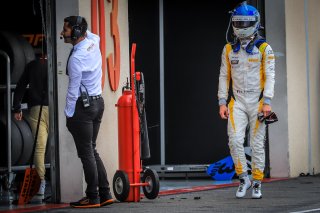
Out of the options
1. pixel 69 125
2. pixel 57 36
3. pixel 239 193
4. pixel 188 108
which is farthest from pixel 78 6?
pixel 188 108

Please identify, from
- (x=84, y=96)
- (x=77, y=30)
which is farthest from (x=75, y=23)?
(x=84, y=96)

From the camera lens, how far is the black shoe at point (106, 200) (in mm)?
11516

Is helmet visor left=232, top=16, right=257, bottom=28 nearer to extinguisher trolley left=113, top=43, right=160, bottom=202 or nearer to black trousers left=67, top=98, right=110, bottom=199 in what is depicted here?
extinguisher trolley left=113, top=43, right=160, bottom=202

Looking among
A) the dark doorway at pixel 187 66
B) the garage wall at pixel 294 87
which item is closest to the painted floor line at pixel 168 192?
the garage wall at pixel 294 87

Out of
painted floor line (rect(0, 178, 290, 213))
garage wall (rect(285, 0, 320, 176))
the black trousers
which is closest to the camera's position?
the black trousers

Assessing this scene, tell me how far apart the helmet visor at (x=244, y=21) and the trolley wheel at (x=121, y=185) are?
7.38 ft

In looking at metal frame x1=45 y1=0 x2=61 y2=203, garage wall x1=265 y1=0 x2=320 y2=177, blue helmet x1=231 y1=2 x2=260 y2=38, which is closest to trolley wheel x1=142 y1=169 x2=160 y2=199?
metal frame x1=45 y1=0 x2=61 y2=203

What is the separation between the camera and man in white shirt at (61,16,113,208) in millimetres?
11219

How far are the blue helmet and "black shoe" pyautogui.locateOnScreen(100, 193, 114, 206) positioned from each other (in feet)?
8.15

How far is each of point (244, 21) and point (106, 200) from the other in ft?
8.78

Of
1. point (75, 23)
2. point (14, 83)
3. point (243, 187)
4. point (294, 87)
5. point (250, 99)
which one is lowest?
point (243, 187)

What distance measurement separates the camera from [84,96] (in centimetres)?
1130

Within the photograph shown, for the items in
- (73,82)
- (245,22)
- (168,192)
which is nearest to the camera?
(73,82)

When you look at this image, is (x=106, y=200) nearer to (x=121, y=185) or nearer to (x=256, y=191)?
(x=121, y=185)
